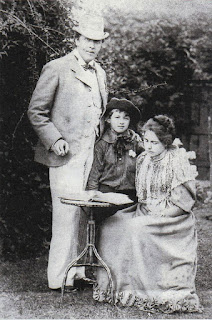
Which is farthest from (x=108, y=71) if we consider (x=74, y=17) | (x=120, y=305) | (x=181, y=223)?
(x=120, y=305)

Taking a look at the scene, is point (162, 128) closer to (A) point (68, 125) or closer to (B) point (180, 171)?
(B) point (180, 171)

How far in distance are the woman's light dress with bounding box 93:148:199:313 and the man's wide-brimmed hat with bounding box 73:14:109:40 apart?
1.04m

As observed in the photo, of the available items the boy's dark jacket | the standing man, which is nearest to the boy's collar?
the boy's dark jacket

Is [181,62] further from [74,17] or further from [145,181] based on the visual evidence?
[145,181]

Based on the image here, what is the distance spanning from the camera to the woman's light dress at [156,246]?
12.0ft

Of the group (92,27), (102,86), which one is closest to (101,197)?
(102,86)

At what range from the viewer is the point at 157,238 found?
12.1 feet

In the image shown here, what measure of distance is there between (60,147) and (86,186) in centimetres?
38

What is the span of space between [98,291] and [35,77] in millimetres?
1845

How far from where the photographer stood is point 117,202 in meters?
3.68

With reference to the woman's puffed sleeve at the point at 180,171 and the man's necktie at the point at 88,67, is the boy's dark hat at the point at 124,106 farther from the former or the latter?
the woman's puffed sleeve at the point at 180,171

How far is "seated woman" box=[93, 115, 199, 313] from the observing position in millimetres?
3664

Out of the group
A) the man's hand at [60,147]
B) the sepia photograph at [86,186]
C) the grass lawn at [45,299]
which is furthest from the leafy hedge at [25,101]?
the man's hand at [60,147]

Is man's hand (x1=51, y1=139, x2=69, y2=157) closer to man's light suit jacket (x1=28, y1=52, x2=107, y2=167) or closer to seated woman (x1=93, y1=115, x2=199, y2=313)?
man's light suit jacket (x1=28, y1=52, x2=107, y2=167)
